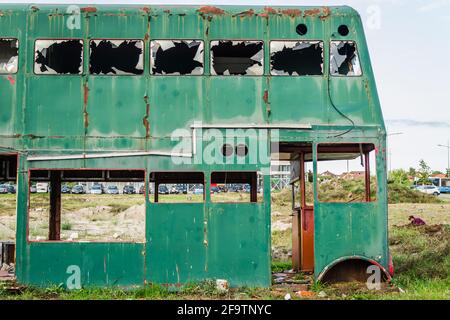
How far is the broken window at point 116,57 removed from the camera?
9.89 meters

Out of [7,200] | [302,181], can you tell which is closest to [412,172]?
[7,200]

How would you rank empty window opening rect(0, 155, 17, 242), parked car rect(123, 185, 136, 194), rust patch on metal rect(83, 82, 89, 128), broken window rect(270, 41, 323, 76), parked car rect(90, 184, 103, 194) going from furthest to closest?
parked car rect(90, 184, 103, 194) < parked car rect(123, 185, 136, 194) < empty window opening rect(0, 155, 17, 242) < broken window rect(270, 41, 323, 76) < rust patch on metal rect(83, 82, 89, 128)

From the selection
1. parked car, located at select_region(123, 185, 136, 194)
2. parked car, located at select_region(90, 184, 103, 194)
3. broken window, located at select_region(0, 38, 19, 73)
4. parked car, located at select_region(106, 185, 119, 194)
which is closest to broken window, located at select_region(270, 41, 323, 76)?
broken window, located at select_region(0, 38, 19, 73)

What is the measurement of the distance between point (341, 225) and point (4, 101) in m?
5.94

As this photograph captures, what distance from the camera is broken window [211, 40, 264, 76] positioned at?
32.6 ft

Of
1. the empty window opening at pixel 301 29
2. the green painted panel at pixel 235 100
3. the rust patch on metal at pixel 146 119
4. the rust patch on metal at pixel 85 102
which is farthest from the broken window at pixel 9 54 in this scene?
the empty window opening at pixel 301 29

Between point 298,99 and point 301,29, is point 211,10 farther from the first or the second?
point 298,99

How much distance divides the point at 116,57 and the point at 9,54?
1803 millimetres

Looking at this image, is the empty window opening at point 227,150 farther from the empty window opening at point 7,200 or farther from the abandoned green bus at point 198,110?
the empty window opening at point 7,200

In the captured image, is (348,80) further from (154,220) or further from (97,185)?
(97,185)

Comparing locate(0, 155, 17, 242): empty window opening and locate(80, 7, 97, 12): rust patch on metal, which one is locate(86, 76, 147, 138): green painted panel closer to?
locate(80, 7, 97, 12): rust patch on metal

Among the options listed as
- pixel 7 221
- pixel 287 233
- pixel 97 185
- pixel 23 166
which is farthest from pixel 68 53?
pixel 97 185

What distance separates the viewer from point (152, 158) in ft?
32.3

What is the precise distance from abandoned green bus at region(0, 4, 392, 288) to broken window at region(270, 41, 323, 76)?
2 centimetres
